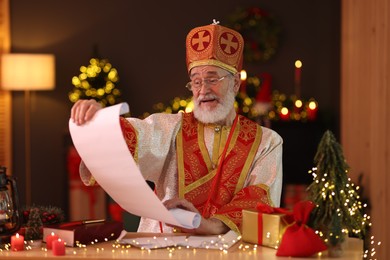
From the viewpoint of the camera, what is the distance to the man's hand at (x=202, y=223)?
2508 mm

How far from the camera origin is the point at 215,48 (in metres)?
3.04

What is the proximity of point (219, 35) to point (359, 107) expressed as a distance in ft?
10.7

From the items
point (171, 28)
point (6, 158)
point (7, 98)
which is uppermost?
point (171, 28)

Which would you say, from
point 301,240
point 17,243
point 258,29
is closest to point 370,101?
point 258,29

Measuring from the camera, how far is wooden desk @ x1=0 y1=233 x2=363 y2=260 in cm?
225

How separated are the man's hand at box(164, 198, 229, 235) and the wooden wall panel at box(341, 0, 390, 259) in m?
2.57

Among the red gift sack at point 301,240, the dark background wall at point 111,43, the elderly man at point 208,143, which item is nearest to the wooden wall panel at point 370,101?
the dark background wall at point 111,43

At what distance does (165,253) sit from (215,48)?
957 mm

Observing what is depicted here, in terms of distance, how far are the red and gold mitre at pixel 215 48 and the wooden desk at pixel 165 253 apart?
83 centimetres

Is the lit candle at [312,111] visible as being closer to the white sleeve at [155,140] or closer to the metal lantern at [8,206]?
the white sleeve at [155,140]

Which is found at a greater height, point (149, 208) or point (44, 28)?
point (44, 28)

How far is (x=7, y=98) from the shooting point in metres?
8.59

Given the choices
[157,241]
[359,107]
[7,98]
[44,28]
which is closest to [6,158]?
[7,98]

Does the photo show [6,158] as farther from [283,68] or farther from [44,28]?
[283,68]
